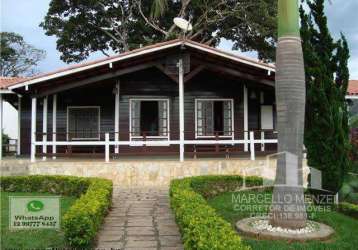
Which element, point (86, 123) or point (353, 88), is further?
point (353, 88)

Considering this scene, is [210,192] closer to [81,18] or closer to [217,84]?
[217,84]

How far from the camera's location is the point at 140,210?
9.59 metres

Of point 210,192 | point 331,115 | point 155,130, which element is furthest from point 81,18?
point 331,115

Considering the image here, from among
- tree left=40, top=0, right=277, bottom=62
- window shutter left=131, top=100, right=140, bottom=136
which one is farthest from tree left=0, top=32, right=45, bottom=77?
window shutter left=131, top=100, right=140, bottom=136

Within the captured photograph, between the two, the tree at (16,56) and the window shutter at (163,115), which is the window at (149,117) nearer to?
the window shutter at (163,115)

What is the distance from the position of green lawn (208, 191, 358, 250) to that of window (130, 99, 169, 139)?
19.6 feet

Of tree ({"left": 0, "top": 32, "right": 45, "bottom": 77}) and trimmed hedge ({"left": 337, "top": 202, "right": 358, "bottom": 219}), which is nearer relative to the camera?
trimmed hedge ({"left": 337, "top": 202, "right": 358, "bottom": 219})

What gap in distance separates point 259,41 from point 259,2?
301cm

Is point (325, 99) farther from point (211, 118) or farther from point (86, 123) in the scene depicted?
point (86, 123)

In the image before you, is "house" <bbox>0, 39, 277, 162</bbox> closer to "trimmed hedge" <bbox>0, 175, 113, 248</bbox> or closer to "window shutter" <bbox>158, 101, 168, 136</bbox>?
"window shutter" <bbox>158, 101, 168, 136</bbox>

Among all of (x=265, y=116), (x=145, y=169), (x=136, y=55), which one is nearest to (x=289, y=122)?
(x=145, y=169)

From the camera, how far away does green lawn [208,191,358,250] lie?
680 cm

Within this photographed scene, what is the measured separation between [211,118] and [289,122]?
937 cm

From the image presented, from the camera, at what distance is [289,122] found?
7.55m
